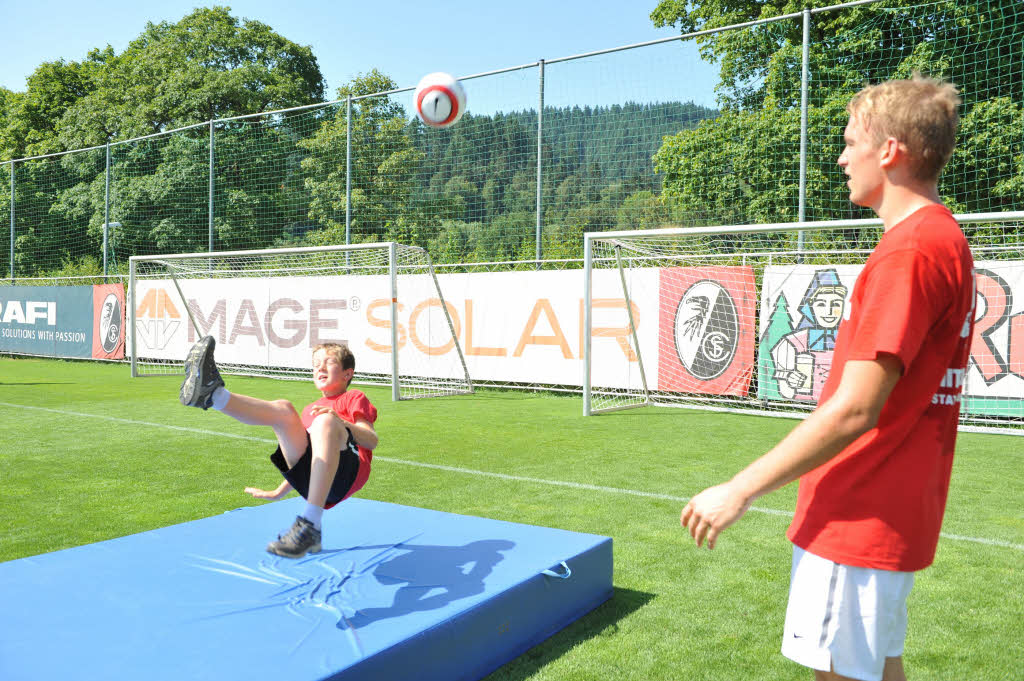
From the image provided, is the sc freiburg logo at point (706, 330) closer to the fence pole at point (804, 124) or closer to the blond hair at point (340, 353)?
the fence pole at point (804, 124)

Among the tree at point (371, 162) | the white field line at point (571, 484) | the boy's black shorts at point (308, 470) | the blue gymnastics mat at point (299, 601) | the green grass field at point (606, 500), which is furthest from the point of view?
the tree at point (371, 162)

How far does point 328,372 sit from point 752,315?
733 cm

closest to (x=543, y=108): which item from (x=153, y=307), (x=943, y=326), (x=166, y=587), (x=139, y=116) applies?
(x=153, y=307)

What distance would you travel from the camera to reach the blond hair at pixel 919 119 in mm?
1485

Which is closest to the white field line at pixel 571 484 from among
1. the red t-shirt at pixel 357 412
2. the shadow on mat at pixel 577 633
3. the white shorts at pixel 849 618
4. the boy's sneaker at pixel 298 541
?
the shadow on mat at pixel 577 633

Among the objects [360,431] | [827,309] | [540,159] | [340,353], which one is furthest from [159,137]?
[360,431]

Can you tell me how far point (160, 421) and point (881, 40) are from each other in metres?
10.5

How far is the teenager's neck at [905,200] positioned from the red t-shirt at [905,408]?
3cm

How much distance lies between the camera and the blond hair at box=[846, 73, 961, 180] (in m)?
1.49

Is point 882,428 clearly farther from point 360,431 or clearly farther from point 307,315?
point 307,315

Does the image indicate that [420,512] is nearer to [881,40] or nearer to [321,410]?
[321,410]

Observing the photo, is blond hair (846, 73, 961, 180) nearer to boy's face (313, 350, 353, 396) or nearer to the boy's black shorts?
the boy's black shorts

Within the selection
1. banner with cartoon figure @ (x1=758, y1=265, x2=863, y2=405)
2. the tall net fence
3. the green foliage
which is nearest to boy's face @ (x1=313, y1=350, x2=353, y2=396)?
banner with cartoon figure @ (x1=758, y1=265, x2=863, y2=405)

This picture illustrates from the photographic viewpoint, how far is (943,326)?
1483 mm
